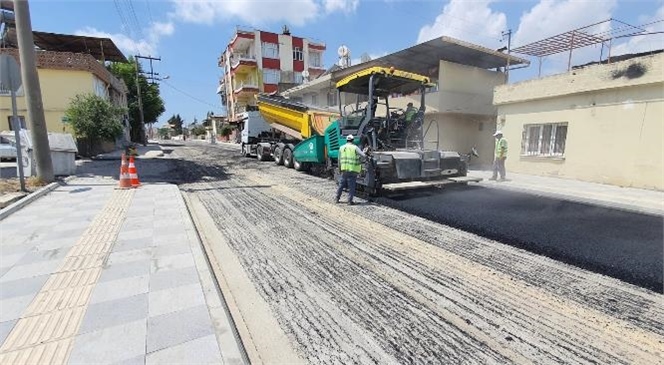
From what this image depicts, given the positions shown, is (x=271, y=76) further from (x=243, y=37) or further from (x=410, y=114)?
(x=410, y=114)

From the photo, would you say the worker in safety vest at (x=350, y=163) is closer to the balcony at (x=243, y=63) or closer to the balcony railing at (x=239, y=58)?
the balcony at (x=243, y=63)

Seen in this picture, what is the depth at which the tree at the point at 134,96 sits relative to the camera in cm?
4038

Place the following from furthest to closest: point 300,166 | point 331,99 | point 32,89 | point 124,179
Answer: point 331,99 → point 300,166 → point 124,179 → point 32,89

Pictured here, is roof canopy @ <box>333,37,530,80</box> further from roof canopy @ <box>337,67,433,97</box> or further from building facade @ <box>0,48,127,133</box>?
building facade @ <box>0,48,127,133</box>

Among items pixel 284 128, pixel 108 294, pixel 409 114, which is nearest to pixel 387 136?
pixel 409 114

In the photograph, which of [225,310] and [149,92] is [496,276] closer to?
[225,310]

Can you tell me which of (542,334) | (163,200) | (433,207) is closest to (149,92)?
(163,200)

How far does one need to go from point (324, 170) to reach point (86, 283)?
8.52 m

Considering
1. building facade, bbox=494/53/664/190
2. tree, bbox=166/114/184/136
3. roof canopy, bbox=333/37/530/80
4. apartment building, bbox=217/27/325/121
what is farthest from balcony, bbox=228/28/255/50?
tree, bbox=166/114/184/136

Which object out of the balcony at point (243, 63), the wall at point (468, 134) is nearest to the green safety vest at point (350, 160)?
the wall at point (468, 134)

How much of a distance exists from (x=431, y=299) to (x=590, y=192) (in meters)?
8.15

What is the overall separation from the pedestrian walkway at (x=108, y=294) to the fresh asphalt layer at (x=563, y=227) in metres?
4.21

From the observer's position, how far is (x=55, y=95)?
63.2ft

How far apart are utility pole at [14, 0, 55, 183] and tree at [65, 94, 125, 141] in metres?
9.07
